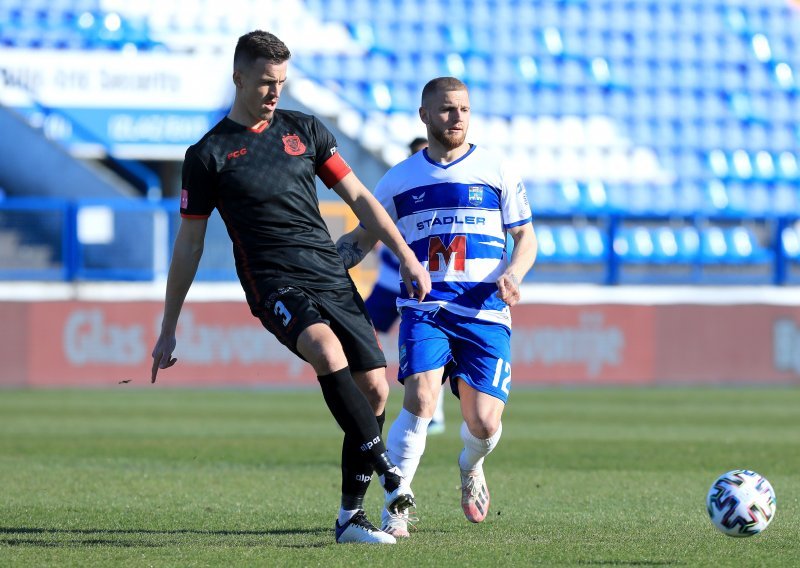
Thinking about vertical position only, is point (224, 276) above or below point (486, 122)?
below

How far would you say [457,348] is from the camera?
6.34m

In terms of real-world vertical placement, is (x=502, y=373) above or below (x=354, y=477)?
above

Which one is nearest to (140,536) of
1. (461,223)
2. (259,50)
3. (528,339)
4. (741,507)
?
(461,223)

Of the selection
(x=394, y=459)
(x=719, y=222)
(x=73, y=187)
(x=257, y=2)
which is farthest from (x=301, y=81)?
(x=394, y=459)

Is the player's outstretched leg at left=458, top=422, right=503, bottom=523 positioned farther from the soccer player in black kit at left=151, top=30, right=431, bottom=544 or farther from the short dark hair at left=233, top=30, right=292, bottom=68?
the short dark hair at left=233, top=30, right=292, bottom=68

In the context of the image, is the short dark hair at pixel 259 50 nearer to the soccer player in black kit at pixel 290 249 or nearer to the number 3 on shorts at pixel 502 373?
the soccer player in black kit at pixel 290 249

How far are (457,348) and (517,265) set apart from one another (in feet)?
1.60

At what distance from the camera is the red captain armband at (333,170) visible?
584 cm

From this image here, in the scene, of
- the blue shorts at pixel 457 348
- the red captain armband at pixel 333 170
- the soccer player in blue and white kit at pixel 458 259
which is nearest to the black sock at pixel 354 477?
the soccer player in blue and white kit at pixel 458 259

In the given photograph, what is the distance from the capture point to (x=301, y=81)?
2069 cm

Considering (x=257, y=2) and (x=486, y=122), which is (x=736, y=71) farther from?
(x=257, y=2)

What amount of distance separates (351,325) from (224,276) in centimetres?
1125

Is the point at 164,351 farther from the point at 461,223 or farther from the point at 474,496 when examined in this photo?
the point at 474,496

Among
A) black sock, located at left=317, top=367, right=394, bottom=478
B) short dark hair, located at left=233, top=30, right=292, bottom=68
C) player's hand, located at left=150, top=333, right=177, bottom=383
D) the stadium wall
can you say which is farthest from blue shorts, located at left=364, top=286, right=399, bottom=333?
short dark hair, located at left=233, top=30, right=292, bottom=68
